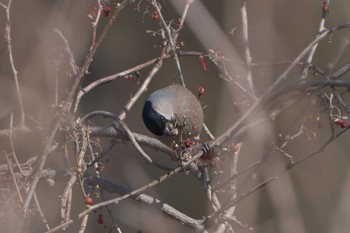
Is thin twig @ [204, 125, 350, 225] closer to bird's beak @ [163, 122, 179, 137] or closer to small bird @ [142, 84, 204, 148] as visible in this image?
bird's beak @ [163, 122, 179, 137]

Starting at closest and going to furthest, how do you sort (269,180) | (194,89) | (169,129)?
(269,180) → (169,129) → (194,89)

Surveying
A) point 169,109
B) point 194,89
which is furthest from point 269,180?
point 194,89

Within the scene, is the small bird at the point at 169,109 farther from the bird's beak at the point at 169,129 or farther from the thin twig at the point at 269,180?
the thin twig at the point at 269,180

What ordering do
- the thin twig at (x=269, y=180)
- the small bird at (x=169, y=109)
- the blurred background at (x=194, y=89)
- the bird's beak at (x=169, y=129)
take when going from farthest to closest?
the small bird at (x=169, y=109), the bird's beak at (x=169, y=129), the blurred background at (x=194, y=89), the thin twig at (x=269, y=180)

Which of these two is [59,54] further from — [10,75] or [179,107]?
[10,75]

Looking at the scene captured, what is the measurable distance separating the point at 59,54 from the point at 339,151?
Result: 219 cm

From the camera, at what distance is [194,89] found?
613 centimetres

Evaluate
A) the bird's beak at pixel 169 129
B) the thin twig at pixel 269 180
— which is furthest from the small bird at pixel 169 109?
the thin twig at pixel 269 180

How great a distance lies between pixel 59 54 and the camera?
2783 millimetres

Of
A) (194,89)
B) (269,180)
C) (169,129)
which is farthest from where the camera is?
(194,89)

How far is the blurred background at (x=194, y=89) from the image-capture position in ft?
8.23

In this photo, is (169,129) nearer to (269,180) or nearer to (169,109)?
(169,109)

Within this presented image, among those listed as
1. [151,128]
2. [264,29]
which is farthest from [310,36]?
[264,29]

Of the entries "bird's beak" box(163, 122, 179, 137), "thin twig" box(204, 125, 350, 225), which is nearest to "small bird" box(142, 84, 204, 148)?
"bird's beak" box(163, 122, 179, 137)
